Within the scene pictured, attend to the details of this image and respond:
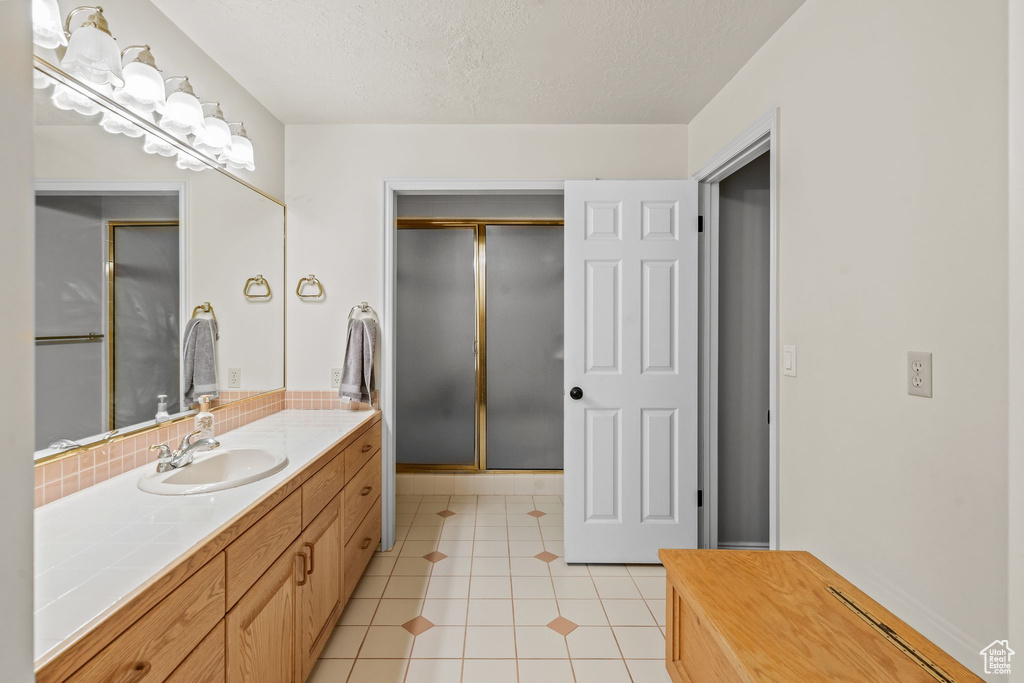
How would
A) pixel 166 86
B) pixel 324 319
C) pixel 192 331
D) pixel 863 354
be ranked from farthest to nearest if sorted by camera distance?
1. pixel 324 319
2. pixel 192 331
3. pixel 166 86
4. pixel 863 354

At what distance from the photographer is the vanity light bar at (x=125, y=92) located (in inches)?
49.9

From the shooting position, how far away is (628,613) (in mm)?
2062

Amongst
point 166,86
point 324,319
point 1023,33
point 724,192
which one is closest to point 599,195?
point 724,192

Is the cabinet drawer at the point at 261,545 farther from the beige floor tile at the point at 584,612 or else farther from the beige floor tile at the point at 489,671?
the beige floor tile at the point at 584,612

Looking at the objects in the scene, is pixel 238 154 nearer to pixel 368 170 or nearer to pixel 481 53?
pixel 368 170

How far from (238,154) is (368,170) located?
69 centimetres

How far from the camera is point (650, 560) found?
2480 millimetres

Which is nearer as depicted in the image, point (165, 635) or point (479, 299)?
point (165, 635)

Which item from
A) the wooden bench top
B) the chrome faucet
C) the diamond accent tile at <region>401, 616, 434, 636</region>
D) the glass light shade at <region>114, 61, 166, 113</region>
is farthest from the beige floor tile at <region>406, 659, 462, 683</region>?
the glass light shade at <region>114, 61, 166, 113</region>

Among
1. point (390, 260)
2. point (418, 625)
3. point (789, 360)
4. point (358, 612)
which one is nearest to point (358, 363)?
point (390, 260)

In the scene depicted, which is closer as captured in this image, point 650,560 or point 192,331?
point 192,331

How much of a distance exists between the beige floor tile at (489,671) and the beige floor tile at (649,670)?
0.44 meters

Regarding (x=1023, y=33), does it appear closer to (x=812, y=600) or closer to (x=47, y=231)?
(x=812, y=600)

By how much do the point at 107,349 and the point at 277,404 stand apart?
116 centimetres
